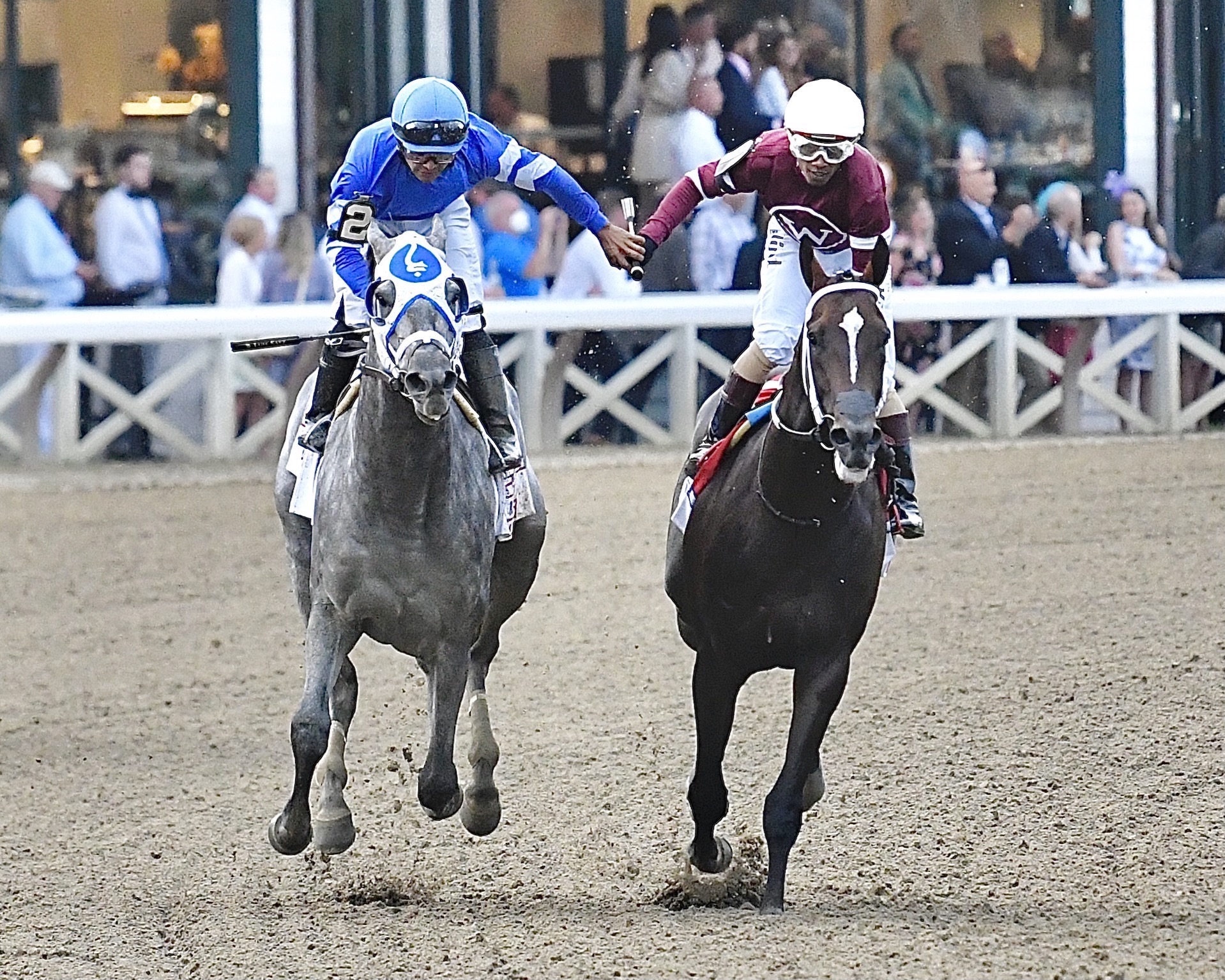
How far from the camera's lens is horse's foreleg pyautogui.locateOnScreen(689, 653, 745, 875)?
271 inches

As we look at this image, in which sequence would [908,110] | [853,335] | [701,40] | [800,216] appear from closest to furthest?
[853,335], [800,216], [701,40], [908,110]

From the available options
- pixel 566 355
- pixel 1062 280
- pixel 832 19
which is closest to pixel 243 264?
pixel 566 355

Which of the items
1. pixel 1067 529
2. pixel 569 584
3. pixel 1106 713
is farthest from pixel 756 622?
pixel 1067 529

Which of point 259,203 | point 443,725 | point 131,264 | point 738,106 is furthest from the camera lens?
point 131,264

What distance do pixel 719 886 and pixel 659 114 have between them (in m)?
9.59

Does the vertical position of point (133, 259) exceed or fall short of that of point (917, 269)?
it exceeds it

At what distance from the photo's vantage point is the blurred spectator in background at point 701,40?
15242 millimetres

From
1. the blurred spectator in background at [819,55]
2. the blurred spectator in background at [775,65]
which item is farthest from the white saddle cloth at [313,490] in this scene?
the blurred spectator in background at [819,55]

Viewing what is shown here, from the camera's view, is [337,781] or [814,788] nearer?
[337,781]

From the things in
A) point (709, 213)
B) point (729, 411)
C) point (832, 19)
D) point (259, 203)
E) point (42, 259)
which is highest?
point (832, 19)

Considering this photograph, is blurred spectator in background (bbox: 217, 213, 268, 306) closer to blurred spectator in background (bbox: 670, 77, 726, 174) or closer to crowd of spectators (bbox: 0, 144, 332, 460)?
crowd of spectators (bbox: 0, 144, 332, 460)

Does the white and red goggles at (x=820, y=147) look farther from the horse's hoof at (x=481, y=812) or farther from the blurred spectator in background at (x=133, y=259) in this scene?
the blurred spectator in background at (x=133, y=259)

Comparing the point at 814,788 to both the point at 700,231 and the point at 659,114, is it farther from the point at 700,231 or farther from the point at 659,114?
the point at 700,231

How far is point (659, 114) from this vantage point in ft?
51.6
